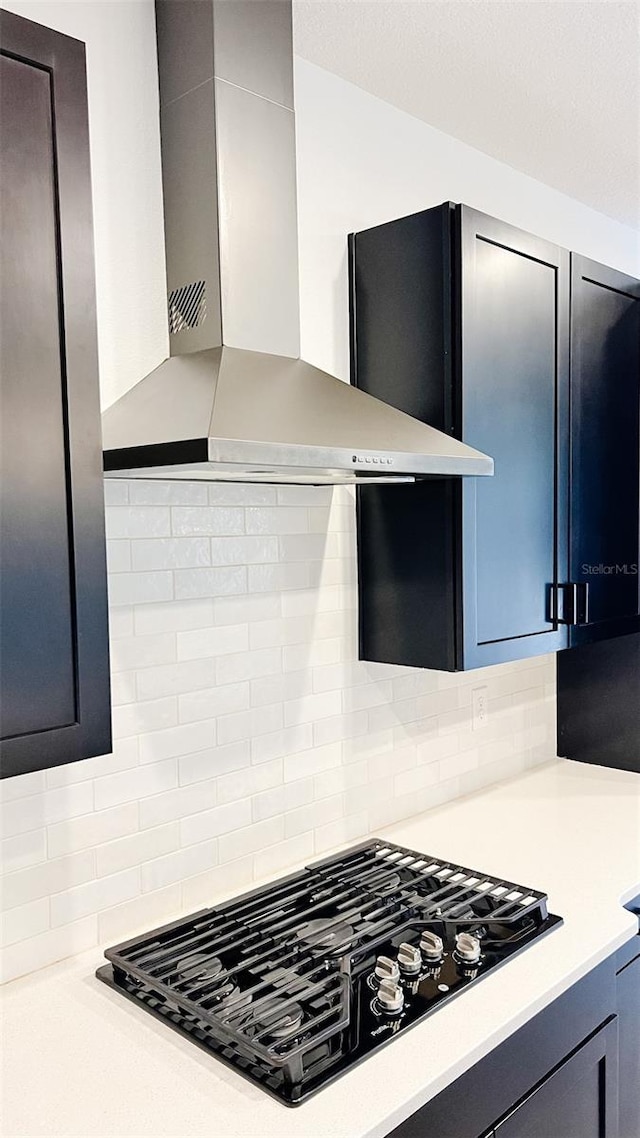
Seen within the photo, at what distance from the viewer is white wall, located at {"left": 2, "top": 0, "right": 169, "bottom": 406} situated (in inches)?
63.1

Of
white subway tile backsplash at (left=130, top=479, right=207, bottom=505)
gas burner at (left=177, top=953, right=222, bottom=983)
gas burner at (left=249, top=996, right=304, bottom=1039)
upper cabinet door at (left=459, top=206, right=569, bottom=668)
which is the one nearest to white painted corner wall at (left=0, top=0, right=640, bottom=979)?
white subway tile backsplash at (left=130, top=479, right=207, bottom=505)

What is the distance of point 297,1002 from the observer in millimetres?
1386

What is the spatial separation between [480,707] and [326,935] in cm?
110

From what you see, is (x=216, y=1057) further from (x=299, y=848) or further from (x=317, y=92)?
(x=317, y=92)

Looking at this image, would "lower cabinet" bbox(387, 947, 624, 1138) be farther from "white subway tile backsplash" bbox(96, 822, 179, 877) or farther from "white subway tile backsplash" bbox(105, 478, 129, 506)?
"white subway tile backsplash" bbox(105, 478, 129, 506)

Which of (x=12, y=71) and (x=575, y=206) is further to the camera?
(x=575, y=206)

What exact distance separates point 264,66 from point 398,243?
49 cm

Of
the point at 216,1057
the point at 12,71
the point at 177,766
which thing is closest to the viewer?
the point at 12,71

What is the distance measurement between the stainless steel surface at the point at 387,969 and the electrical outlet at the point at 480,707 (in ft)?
3.75

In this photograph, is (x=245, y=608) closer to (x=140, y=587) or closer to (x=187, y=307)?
(x=140, y=587)

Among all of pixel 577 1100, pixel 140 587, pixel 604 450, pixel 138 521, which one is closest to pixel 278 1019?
pixel 577 1100

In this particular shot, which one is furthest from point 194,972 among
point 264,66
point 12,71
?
point 264,66

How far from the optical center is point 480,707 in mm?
2570

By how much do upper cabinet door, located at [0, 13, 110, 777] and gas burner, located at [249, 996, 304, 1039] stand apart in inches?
19.7
